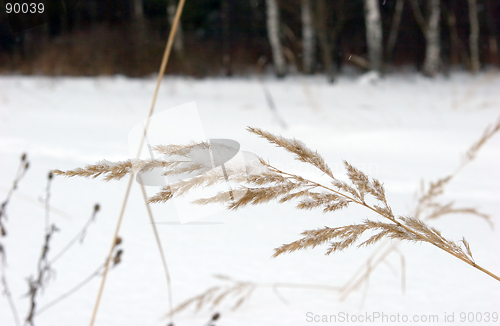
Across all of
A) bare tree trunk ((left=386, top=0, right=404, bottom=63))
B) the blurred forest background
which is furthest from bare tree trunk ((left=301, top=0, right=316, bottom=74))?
bare tree trunk ((left=386, top=0, right=404, bottom=63))

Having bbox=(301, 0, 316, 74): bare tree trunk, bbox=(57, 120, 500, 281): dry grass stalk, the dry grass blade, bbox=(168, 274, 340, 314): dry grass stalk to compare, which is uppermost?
bbox=(301, 0, 316, 74): bare tree trunk

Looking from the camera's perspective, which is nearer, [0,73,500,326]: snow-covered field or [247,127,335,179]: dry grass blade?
[247,127,335,179]: dry grass blade

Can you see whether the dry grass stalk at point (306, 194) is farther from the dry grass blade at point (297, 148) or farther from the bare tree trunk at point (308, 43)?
the bare tree trunk at point (308, 43)

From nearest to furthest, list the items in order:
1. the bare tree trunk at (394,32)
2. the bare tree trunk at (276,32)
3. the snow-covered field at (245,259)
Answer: the snow-covered field at (245,259) < the bare tree trunk at (276,32) < the bare tree trunk at (394,32)

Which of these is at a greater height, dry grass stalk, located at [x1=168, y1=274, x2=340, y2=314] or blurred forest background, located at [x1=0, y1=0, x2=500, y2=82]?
blurred forest background, located at [x1=0, y1=0, x2=500, y2=82]

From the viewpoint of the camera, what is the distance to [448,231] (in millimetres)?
736

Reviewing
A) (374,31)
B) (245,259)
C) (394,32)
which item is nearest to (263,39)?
(394,32)

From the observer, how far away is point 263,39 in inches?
332

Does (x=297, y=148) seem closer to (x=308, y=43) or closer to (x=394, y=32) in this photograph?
(x=308, y=43)

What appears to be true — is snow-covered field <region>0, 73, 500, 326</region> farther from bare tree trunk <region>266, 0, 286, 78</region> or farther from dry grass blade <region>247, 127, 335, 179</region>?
bare tree trunk <region>266, 0, 286, 78</region>

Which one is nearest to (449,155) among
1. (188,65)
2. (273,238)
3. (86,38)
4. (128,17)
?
(273,238)

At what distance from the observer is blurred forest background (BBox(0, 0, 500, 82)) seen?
6277 mm

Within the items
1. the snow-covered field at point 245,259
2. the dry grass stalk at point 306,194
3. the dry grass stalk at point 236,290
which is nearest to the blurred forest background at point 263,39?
the snow-covered field at point 245,259

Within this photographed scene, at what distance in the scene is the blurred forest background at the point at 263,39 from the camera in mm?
6277
